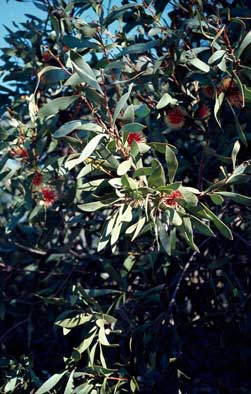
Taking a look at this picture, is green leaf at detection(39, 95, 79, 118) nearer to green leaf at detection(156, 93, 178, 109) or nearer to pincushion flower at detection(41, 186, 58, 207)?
green leaf at detection(156, 93, 178, 109)

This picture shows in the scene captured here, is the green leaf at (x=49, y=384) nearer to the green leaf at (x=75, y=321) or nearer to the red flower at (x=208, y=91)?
the green leaf at (x=75, y=321)

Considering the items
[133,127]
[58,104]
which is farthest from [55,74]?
[133,127]

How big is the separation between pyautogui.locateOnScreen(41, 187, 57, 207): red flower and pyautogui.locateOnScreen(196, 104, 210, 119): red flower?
455mm

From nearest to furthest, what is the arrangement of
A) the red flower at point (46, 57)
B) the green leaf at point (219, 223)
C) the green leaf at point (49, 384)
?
the green leaf at point (219, 223)
the green leaf at point (49, 384)
the red flower at point (46, 57)

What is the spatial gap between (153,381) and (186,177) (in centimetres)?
62

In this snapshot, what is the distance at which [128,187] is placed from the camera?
1.08 metres

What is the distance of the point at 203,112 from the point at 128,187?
485 mm

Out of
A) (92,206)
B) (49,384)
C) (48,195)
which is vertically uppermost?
(92,206)

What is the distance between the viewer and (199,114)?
1479mm

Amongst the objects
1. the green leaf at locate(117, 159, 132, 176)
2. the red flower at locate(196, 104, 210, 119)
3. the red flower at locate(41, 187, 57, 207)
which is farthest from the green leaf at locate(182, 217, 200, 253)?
the red flower at locate(41, 187, 57, 207)

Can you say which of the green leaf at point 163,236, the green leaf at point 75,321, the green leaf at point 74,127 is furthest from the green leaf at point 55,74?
the green leaf at point 75,321

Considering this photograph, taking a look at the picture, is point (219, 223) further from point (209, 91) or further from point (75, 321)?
point (75, 321)

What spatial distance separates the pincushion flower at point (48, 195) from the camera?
156cm

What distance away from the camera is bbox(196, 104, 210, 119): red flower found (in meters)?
1.46
